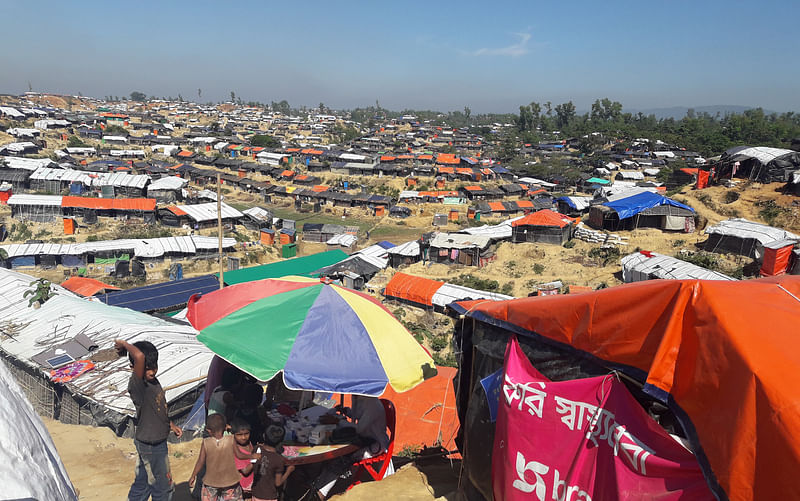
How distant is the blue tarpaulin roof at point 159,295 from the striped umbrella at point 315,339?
14002 mm

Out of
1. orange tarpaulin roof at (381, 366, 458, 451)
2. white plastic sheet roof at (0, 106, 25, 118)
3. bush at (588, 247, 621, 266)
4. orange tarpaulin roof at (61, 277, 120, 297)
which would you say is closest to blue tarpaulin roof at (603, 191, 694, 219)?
bush at (588, 247, 621, 266)

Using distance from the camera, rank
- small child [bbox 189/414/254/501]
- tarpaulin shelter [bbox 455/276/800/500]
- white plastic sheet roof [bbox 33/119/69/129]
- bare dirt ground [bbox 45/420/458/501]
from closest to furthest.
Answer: tarpaulin shelter [bbox 455/276/800/500] → small child [bbox 189/414/254/501] → bare dirt ground [bbox 45/420/458/501] → white plastic sheet roof [bbox 33/119/69/129]

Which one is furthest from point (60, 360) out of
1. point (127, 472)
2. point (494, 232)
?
point (494, 232)

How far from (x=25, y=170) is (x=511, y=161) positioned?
55857mm

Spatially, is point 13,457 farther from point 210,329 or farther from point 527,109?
point 527,109

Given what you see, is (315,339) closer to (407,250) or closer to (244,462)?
(244,462)

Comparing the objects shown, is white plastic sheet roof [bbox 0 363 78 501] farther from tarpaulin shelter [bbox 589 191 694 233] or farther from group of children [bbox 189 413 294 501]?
tarpaulin shelter [bbox 589 191 694 233]

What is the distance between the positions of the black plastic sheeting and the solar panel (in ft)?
27.9

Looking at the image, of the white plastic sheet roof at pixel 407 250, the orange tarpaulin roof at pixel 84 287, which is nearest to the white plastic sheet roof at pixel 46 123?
the orange tarpaulin roof at pixel 84 287

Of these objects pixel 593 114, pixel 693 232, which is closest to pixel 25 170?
pixel 693 232

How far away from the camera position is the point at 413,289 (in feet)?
75.4

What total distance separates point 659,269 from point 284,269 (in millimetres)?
17982

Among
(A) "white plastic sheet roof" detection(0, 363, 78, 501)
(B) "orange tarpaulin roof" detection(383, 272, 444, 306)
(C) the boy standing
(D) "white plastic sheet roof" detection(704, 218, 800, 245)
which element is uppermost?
(A) "white plastic sheet roof" detection(0, 363, 78, 501)

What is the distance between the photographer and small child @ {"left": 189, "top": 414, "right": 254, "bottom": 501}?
4.49 m
